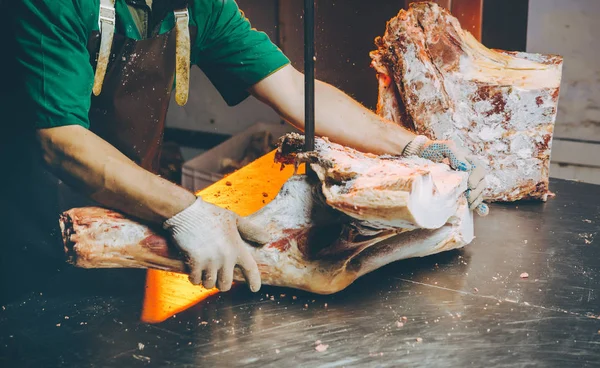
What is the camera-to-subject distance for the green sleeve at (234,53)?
2.54 m

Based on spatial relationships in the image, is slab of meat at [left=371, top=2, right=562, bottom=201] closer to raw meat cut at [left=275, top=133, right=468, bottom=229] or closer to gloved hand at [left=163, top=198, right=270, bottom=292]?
raw meat cut at [left=275, top=133, right=468, bottom=229]

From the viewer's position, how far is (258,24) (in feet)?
8.77

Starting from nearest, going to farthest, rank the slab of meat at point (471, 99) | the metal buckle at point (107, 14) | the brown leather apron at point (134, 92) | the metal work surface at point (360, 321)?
the metal work surface at point (360, 321) < the metal buckle at point (107, 14) < the brown leather apron at point (134, 92) < the slab of meat at point (471, 99)

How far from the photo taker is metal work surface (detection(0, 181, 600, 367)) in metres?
1.84

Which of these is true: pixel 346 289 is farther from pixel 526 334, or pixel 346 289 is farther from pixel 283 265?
pixel 526 334

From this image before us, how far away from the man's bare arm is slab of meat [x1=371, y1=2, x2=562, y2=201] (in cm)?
22

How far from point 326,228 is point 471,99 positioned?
0.99 metres

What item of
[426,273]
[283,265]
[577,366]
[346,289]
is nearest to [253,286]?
[283,265]

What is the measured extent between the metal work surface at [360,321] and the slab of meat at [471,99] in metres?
0.49

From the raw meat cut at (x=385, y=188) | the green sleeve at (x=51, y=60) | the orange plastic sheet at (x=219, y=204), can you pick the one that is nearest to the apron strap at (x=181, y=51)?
the green sleeve at (x=51, y=60)

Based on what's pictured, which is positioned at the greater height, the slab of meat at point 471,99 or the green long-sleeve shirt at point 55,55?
the green long-sleeve shirt at point 55,55

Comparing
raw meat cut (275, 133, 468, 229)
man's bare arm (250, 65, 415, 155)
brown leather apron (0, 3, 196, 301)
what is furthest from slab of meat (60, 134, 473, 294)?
man's bare arm (250, 65, 415, 155)

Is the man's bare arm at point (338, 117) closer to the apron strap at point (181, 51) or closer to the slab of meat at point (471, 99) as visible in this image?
the slab of meat at point (471, 99)

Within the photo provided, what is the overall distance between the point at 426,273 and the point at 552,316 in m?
0.42
